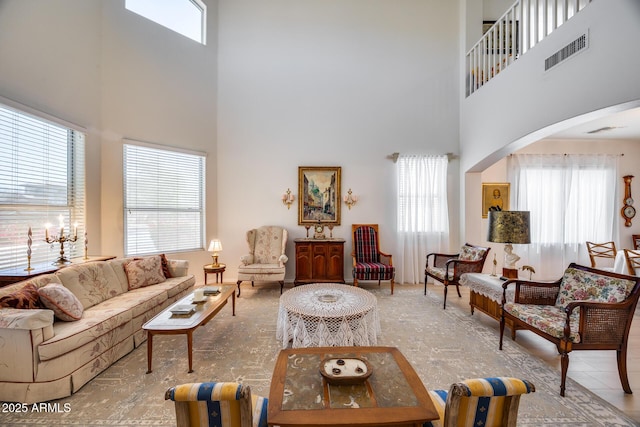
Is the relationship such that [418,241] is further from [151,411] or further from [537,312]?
[151,411]

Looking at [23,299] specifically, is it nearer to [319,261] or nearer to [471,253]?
[319,261]

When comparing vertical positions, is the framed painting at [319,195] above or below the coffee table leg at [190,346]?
above

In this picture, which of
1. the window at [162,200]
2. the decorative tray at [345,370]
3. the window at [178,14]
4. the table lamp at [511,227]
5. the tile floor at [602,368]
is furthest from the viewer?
the window at [178,14]

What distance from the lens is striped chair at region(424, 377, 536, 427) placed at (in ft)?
3.67

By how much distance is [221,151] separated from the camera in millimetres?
5422

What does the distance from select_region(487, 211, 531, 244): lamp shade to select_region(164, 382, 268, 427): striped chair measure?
331cm

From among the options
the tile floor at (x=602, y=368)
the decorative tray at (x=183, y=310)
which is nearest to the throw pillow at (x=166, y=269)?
the decorative tray at (x=183, y=310)

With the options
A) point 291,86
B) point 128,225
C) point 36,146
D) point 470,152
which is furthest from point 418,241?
point 36,146

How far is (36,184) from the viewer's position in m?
3.20

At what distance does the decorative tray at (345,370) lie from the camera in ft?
4.97

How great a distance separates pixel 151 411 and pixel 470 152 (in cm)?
590

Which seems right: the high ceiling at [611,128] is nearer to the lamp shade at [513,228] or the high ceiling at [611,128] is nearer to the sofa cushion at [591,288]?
the lamp shade at [513,228]

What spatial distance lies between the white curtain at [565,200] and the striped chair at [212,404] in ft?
20.5

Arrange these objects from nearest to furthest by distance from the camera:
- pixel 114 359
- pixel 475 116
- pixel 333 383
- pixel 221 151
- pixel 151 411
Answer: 1. pixel 333 383
2. pixel 151 411
3. pixel 114 359
4. pixel 475 116
5. pixel 221 151
